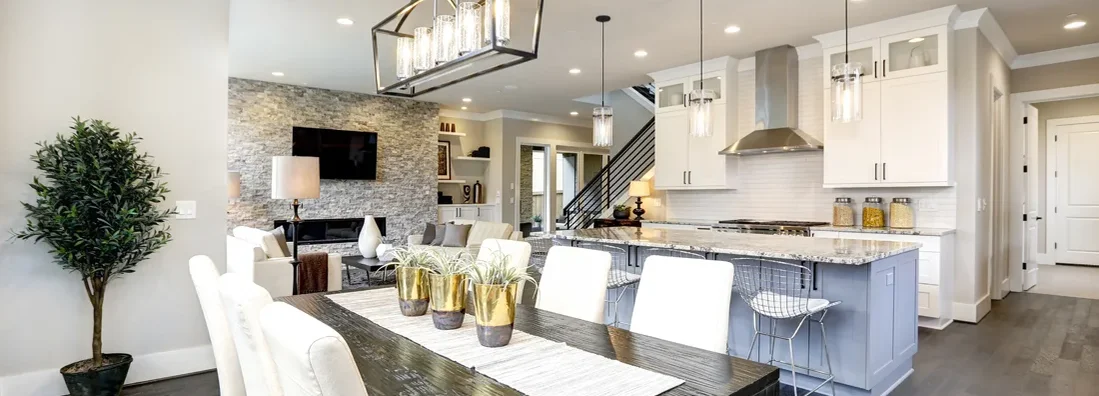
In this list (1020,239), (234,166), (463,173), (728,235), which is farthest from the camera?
(463,173)

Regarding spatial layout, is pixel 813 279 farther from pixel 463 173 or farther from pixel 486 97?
Answer: pixel 463 173

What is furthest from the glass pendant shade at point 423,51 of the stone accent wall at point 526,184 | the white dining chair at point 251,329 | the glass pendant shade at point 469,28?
the stone accent wall at point 526,184

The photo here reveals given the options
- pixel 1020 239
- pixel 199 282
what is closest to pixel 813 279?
pixel 199 282

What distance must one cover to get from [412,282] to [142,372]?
238 centimetres

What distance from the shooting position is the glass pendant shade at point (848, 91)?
310cm

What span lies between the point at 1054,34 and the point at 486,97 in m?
6.56

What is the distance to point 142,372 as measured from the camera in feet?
10.6

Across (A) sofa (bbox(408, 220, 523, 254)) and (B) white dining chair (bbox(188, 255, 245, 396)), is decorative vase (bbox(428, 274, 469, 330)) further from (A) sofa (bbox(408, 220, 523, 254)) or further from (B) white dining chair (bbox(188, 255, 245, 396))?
(A) sofa (bbox(408, 220, 523, 254))

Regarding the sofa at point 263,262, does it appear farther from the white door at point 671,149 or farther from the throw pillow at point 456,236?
the white door at point 671,149

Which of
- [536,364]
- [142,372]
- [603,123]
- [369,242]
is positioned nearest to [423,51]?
[536,364]

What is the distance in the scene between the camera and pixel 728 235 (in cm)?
374

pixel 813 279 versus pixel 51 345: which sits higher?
pixel 813 279

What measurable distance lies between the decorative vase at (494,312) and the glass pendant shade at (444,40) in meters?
0.98

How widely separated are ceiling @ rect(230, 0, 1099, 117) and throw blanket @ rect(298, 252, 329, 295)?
206 cm
